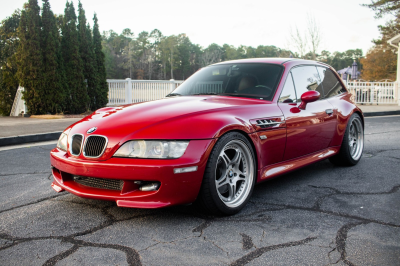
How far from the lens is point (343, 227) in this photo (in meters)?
2.86

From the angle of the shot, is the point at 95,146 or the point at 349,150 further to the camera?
the point at 349,150

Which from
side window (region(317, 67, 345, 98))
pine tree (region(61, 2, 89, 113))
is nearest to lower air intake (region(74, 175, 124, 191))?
side window (region(317, 67, 345, 98))

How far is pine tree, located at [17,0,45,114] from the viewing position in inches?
491

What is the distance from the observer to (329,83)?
5.00 metres

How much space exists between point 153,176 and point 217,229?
0.62 m

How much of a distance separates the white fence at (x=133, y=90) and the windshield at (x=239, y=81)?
41.7ft

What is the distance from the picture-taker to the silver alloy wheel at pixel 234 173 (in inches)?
124

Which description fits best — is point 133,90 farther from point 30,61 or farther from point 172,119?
point 172,119

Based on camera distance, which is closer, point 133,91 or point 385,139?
point 385,139

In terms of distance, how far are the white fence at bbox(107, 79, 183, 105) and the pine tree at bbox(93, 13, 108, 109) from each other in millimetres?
1614

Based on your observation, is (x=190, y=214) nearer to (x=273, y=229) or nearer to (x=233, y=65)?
(x=273, y=229)

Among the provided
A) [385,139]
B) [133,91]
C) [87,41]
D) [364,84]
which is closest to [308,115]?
[385,139]

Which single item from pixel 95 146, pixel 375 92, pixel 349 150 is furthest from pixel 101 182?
pixel 375 92

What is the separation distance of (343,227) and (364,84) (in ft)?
64.9
